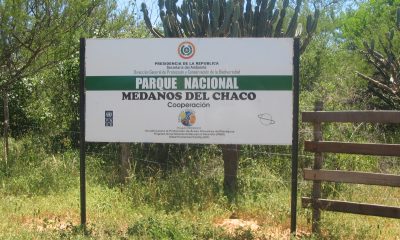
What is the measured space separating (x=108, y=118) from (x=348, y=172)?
9.72 feet

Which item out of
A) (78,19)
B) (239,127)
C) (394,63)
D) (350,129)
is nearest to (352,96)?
(394,63)

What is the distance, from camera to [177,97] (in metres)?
6.11

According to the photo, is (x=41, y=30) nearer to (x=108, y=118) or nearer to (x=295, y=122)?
(x=108, y=118)

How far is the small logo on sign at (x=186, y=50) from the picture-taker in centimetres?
608

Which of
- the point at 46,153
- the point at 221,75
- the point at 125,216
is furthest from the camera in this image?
the point at 46,153

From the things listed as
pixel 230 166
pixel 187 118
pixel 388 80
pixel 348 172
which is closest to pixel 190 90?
pixel 187 118

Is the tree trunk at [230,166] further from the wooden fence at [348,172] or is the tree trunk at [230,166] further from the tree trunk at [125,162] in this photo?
the wooden fence at [348,172]

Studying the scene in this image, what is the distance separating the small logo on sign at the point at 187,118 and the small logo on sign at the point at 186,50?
66 centimetres

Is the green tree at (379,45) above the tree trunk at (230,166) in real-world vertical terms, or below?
above

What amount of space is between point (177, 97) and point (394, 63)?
10.1 m

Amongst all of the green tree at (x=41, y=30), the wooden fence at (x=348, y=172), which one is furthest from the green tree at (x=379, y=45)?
the wooden fence at (x=348, y=172)

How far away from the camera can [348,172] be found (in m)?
6.03

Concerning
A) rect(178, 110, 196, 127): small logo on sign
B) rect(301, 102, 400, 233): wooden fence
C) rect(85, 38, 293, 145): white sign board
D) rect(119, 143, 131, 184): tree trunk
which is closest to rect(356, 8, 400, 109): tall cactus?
rect(119, 143, 131, 184): tree trunk

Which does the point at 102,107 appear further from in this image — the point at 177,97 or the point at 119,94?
the point at 177,97
